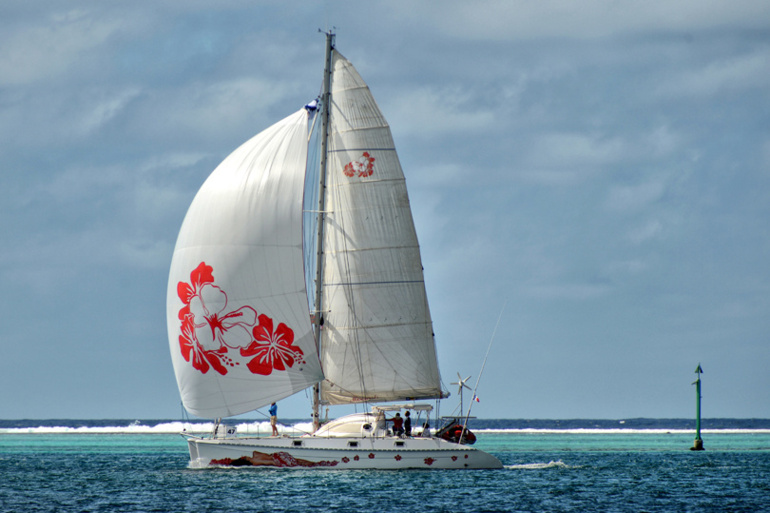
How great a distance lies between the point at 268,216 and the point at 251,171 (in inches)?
78.5

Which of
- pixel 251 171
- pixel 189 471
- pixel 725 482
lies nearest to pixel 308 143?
pixel 251 171

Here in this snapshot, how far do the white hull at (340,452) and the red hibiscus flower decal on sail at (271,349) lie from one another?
276cm

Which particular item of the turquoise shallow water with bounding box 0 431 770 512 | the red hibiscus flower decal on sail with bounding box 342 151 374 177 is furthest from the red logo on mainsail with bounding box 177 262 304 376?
the red hibiscus flower decal on sail with bounding box 342 151 374 177

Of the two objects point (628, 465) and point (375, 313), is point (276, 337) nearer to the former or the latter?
point (375, 313)

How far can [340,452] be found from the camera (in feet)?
122

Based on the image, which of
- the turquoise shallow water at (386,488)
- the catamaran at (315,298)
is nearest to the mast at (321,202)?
the catamaran at (315,298)

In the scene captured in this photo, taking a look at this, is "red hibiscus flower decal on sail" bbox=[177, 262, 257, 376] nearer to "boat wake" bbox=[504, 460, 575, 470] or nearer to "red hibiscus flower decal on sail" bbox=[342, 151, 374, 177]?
"red hibiscus flower decal on sail" bbox=[342, 151, 374, 177]

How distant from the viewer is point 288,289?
38.5m

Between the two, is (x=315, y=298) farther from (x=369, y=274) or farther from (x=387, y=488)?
(x=387, y=488)

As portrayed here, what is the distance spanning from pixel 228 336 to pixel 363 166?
8.59 meters

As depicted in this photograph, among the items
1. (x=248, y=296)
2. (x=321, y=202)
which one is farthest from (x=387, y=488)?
(x=321, y=202)

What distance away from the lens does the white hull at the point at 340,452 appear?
37062 mm

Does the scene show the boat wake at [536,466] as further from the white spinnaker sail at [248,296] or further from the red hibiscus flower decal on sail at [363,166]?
the red hibiscus flower decal on sail at [363,166]

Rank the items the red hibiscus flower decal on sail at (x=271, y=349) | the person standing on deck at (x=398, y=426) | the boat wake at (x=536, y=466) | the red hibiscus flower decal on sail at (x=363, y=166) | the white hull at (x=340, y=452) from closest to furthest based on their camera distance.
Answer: the white hull at (x=340, y=452) → the person standing on deck at (x=398, y=426) → the red hibiscus flower decal on sail at (x=271, y=349) → the red hibiscus flower decal on sail at (x=363, y=166) → the boat wake at (x=536, y=466)
